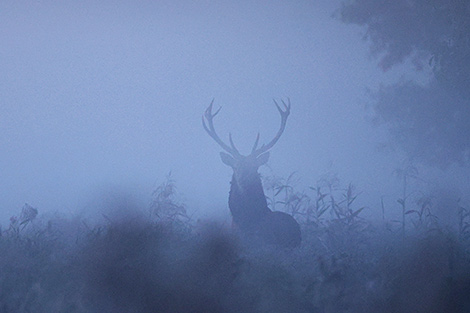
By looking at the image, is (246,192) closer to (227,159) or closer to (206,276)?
(227,159)

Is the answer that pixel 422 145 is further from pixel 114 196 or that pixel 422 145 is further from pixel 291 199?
pixel 114 196

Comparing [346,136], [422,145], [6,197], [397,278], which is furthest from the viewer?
[346,136]

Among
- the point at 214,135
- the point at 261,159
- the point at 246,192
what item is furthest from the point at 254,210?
the point at 214,135

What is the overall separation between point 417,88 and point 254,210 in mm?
12411

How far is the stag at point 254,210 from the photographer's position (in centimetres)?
743

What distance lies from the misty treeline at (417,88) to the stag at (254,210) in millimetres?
9350

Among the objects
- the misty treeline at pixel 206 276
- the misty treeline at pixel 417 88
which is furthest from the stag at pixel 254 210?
the misty treeline at pixel 417 88

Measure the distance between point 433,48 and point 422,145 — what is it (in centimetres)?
361

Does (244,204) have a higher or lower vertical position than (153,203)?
higher

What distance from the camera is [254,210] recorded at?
7953 millimetres

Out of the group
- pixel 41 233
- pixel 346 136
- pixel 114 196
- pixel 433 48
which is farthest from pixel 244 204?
pixel 346 136

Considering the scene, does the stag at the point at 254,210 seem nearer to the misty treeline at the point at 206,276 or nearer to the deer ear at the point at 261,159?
the deer ear at the point at 261,159

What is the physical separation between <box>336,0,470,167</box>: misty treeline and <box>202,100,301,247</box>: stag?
30.7ft

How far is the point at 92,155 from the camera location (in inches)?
1480
